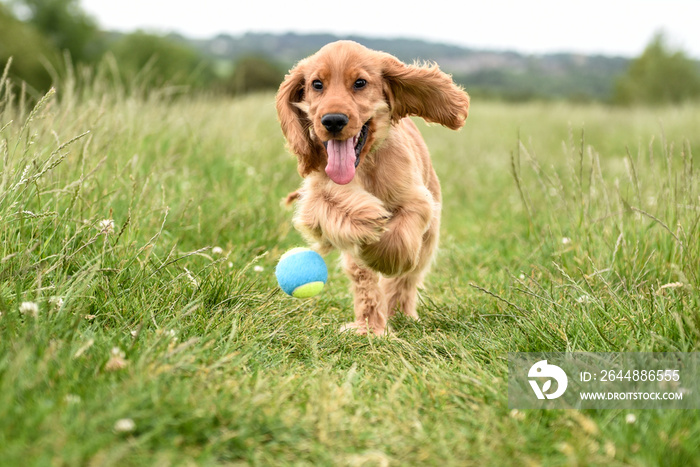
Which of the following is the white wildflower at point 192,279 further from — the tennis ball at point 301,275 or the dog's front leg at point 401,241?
the dog's front leg at point 401,241

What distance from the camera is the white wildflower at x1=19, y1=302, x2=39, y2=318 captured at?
199 cm

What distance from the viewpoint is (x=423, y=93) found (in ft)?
9.98

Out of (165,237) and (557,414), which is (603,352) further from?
(165,237)

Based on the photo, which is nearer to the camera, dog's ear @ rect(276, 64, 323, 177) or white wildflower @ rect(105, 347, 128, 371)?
white wildflower @ rect(105, 347, 128, 371)

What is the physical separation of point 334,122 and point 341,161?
0.20 metres

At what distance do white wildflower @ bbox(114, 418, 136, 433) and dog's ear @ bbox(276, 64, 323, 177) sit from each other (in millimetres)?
1679

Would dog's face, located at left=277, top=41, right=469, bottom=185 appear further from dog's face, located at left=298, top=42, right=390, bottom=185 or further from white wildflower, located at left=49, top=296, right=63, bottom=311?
white wildflower, located at left=49, top=296, right=63, bottom=311

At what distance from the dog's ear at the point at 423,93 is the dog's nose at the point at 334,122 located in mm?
484

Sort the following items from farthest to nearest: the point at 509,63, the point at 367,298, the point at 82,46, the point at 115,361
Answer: the point at 509,63
the point at 82,46
the point at 367,298
the point at 115,361

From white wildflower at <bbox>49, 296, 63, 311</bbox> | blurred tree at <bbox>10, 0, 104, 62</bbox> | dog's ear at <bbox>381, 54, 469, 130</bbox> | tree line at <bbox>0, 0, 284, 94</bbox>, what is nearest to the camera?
white wildflower at <bbox>49, 296, 63, 311</bbox>

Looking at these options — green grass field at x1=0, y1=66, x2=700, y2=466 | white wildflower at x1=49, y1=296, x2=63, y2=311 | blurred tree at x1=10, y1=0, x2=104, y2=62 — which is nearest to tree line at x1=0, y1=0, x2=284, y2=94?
blurred tree at x1=10, y1=0, x2=104, y2=62

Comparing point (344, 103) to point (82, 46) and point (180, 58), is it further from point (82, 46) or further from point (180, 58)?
point (180, 58)

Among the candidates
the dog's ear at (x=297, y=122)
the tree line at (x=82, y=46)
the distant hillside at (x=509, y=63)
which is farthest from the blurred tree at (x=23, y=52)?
the dog's ear at (x=297, y=122)

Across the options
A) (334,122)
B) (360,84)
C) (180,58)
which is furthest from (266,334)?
(180,58)
